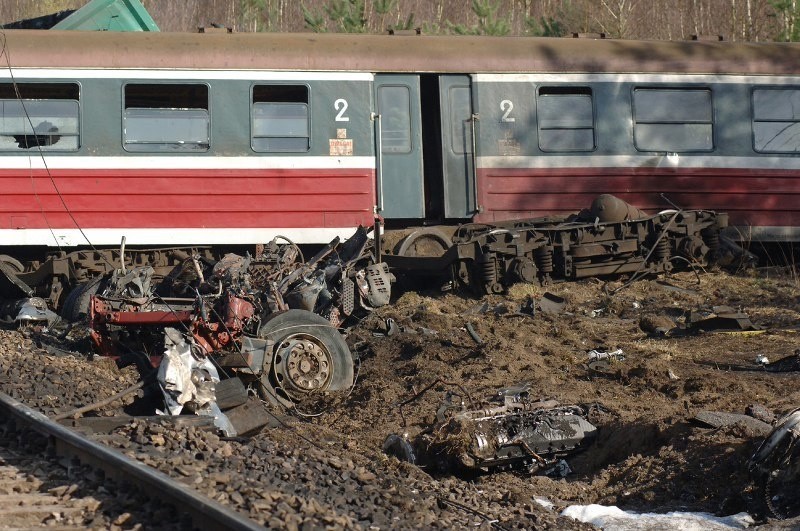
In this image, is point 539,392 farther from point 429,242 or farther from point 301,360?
point 429,242

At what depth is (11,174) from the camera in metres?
13.5

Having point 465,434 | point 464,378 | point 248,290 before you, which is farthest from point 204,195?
point 465,434

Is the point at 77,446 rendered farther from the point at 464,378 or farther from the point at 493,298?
the point at 493,298

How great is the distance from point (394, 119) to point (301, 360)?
5.52 metres

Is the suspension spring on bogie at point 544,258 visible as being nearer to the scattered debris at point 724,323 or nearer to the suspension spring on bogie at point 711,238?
the suspension spring on bogie at point 711,238

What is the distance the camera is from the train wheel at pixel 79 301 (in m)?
12.5

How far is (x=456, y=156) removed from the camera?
14445mm

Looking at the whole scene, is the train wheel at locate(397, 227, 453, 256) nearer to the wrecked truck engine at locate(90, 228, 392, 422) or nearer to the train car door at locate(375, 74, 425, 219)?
the train car door at locate(375, 74, 425, 219)

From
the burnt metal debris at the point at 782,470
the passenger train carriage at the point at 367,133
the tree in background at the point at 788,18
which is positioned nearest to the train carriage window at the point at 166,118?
the passenger train carriage at the point at 367,133

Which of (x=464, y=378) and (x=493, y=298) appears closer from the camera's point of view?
(x=464, y=378)

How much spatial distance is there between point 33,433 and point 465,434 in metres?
2.69

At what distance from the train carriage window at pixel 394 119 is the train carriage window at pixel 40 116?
12.4 feet

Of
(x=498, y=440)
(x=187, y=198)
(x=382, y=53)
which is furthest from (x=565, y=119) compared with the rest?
(x=498, y=440)

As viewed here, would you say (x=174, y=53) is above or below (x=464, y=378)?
above
